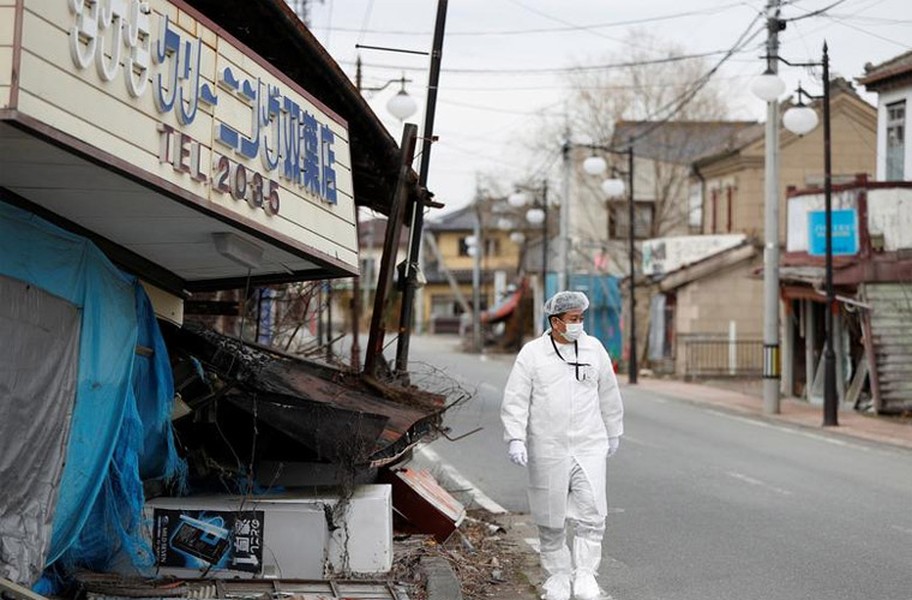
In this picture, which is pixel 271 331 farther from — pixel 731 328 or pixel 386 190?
pixel 731 328

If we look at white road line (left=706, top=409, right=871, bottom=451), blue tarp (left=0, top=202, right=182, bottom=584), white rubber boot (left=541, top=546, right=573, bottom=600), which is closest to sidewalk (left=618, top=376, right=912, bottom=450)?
white road line (left=706, top=409, right=871, bottom=451)

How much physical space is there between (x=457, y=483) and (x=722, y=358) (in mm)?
29548

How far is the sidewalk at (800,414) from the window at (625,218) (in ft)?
82.1

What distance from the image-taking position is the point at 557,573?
29.6 ft

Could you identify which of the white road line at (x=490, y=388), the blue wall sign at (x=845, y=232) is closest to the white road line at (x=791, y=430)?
the blue wall sign at (x=845, y=232)

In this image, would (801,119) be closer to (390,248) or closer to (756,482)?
(756,482)

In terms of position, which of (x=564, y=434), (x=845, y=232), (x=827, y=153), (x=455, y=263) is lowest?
(x=564, y=434)

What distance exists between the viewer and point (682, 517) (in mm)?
13180

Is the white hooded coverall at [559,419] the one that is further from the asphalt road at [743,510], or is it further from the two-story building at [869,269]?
the two-story building at [869,269]

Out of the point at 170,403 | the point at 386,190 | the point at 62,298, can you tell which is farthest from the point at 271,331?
the point at 62,298

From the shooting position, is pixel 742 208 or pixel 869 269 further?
pixel 742 208

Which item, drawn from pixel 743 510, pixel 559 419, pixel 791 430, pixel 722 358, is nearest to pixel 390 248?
pixel 559 419

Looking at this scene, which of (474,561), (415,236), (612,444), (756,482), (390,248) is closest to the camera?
(612,444)

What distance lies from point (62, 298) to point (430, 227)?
94529mm
